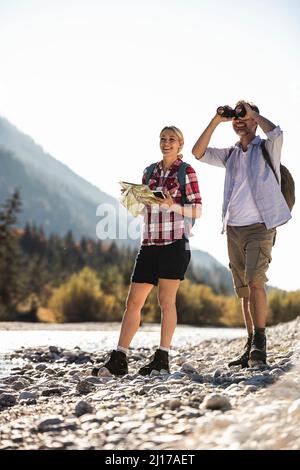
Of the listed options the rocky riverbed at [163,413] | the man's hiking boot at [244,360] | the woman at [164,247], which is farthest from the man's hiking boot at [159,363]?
the man's hiking boot at [244,360]

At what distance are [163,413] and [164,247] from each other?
232 centimetres

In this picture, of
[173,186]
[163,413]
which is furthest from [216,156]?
[163,413]

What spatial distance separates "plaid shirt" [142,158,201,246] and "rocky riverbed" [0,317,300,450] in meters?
1.21

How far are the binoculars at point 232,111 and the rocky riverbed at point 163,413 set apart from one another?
221cm

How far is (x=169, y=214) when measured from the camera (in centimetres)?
581

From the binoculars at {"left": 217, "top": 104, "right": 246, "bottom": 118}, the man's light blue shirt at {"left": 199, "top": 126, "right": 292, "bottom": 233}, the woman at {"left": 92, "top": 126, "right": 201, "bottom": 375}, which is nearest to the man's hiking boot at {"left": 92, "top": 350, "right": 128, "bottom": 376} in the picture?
the woman at {"left": 92, "top": 126, "right": 201, "bottom": 375}

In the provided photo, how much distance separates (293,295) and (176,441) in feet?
185

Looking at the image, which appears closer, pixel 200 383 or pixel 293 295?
pixel 200 383

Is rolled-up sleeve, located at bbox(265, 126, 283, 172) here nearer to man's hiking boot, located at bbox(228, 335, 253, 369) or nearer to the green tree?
man's hiking boot, located at bbox(228, 335, 253, 369)

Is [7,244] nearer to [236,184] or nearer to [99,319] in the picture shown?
[99,319]

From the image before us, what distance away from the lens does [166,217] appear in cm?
582

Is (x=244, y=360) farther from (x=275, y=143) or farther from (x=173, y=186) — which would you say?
(x=275, y=143)

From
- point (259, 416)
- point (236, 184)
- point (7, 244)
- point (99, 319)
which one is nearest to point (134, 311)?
point (236, 184)

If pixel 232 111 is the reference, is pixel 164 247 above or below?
below
